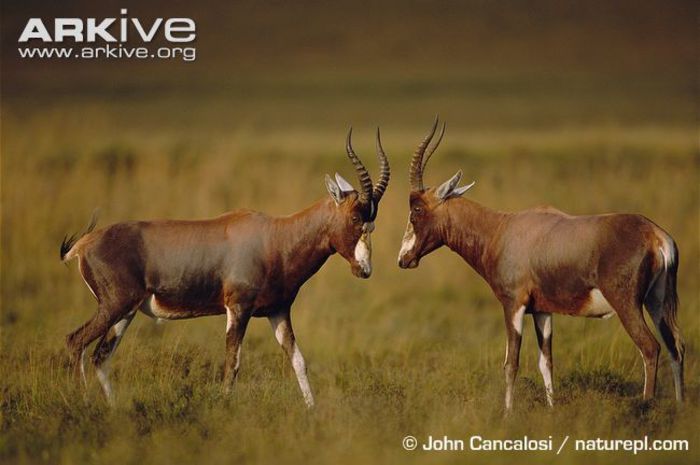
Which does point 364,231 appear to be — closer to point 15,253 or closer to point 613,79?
point 15,253

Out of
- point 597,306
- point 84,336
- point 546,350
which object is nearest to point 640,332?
point 597,306

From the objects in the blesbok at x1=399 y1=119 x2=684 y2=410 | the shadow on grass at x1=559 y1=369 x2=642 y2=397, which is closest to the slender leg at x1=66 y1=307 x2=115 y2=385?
the blesbok at x1=399 y1=119 x2=684 y2=410

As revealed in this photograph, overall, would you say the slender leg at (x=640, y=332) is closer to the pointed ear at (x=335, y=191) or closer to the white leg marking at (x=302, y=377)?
the pointed ear at (x=335, y=191)

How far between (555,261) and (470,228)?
1.27 m

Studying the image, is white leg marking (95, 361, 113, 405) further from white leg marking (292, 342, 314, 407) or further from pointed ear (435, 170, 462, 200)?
pointed ear (435, 170, 462, 200)

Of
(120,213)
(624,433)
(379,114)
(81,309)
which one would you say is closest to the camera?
(624,433)

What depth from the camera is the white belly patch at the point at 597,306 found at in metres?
13.7

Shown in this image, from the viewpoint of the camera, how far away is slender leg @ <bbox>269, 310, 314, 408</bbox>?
14156 millimetres

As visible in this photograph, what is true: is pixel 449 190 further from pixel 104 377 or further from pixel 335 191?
pixel 104 377

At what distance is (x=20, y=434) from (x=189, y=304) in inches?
83.6

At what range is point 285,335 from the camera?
14.3 m

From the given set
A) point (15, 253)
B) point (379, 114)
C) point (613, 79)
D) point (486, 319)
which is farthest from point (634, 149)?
point (613, 79)

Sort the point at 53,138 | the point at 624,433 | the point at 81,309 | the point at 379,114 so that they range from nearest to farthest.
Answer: the point at 624,433
the point at 81,309
the point at 53,138
the point at 379,114

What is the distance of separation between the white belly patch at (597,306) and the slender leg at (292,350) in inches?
115
